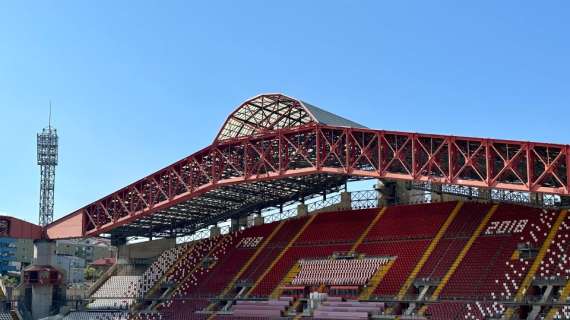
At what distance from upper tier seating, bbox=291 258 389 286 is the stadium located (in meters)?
0.14

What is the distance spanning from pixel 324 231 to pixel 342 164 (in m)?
14.4

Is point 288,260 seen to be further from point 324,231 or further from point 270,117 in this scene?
point 270,117

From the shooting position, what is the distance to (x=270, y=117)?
6088cm

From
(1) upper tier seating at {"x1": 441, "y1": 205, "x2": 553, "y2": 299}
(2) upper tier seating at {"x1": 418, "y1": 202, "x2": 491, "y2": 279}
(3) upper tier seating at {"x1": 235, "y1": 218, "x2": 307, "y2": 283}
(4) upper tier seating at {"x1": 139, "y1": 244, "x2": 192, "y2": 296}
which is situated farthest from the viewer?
(4) upper tier seating at {"x1": 139, "y1": 244, "x2": 192, "y2": 296}

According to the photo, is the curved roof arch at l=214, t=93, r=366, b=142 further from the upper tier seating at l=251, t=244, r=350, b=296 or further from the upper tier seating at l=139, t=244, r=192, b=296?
the upper tier seating at l=139, t=244, r=192, b=296

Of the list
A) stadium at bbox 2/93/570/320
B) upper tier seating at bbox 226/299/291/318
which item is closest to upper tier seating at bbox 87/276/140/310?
stadium at bbox 2/93/570/320

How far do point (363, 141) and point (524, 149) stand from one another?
1281 cm

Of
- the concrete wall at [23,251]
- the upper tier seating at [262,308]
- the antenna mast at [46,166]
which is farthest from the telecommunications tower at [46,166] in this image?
the concrete wall at [23,251]

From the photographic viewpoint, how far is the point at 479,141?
4666cm

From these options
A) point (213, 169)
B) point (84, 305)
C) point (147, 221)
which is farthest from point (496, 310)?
point (84, 305)

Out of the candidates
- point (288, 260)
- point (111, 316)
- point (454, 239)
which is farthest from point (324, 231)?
point (111, 316)

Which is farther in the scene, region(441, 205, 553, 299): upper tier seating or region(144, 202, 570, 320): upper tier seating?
region(144, 202, 570, 320): upper tier seating

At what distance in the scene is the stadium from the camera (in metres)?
48.1

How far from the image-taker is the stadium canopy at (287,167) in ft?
152
